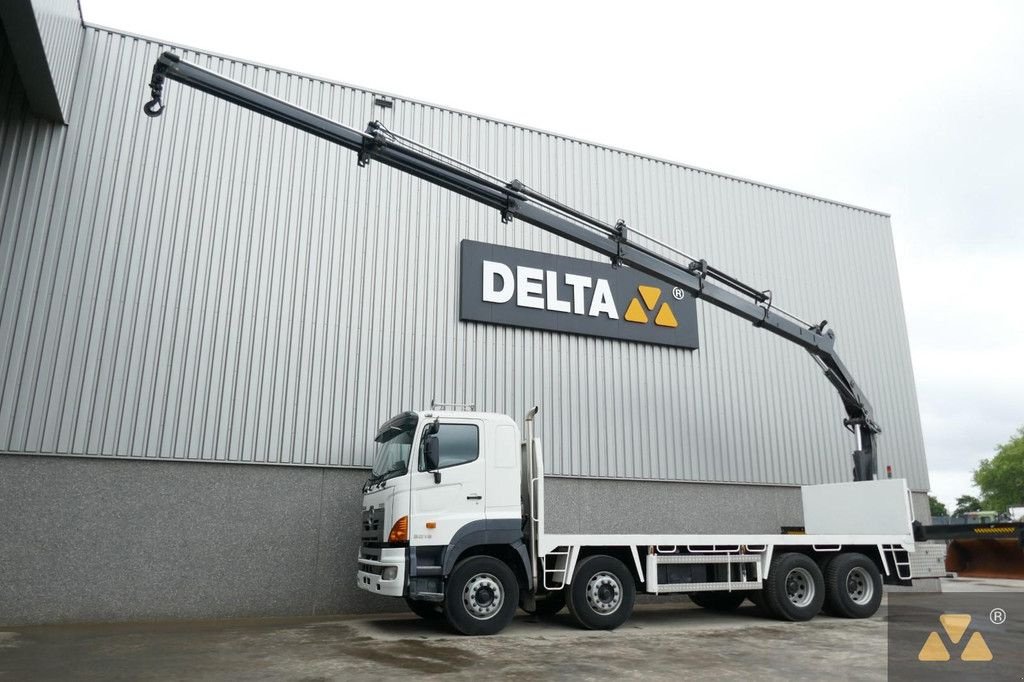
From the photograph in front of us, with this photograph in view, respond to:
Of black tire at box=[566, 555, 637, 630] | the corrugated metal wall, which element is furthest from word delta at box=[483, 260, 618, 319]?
the corrugated metal wall

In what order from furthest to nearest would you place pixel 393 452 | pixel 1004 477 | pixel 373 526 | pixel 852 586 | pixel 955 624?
pixel 1004 477 → pixel 852 586 → pixel 955 624 → pixel 393 452 → pixel 373 526

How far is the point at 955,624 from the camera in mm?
10570

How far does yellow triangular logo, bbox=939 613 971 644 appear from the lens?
9609 millimetres

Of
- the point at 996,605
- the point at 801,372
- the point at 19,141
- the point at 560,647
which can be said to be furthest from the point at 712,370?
the point at 19,141

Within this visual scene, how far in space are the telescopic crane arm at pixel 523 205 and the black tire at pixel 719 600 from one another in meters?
4.54

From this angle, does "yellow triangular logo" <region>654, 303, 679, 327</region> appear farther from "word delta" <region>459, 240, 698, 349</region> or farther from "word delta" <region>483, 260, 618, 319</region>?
"word delta" <region>483, 260, 618, 319</region>

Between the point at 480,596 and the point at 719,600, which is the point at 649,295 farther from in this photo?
the point at 480,596

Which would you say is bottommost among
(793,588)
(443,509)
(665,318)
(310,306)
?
(793,588)

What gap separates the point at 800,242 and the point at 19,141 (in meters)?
16.6

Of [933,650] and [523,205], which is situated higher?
[523,205]

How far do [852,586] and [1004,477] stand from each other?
6283cm

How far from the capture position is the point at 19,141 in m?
11.3

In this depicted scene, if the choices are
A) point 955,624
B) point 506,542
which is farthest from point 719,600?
point 506,542

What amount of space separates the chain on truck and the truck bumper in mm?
16
